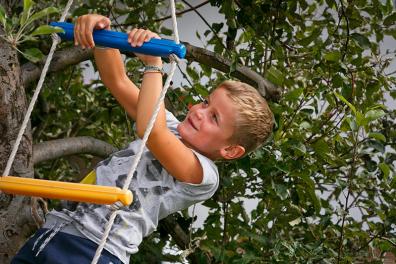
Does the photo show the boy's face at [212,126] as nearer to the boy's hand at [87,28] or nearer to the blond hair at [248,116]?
the blond hair at [248,116]

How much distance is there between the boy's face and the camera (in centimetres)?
126

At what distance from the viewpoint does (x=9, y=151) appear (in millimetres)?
1460

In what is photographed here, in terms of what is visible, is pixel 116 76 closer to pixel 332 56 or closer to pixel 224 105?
pixel 224 105

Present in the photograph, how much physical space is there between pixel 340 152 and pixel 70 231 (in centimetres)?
114

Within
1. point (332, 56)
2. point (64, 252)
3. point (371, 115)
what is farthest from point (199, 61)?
point (64, 252)

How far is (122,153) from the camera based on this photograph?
1.28 metres

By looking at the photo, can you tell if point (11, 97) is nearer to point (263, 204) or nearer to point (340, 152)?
point (263, 204)

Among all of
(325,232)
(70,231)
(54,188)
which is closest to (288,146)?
(325,232)

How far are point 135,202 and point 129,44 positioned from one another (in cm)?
27

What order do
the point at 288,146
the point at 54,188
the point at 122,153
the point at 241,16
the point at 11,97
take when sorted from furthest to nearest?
the point at 241,16 < the point at 288,146 < the point at 11,97 < the point at 122,153 < the point at 54,188

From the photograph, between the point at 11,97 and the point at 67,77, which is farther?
the point at 67,77

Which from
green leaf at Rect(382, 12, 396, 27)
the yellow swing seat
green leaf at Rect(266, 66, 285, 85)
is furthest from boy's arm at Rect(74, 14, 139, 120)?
green leaf at Rect(382, 12, 396, 27)

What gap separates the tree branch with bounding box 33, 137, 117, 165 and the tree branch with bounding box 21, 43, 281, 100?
16 cm

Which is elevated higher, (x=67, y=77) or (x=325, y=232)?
(x=67, y=77)
